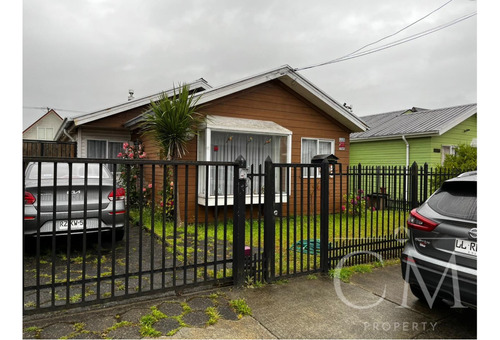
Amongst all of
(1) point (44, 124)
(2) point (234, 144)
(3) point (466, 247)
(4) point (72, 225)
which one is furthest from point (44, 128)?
(3) point (466, 247)

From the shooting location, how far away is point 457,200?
2898mm

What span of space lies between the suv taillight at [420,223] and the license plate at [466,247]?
0.25 metres

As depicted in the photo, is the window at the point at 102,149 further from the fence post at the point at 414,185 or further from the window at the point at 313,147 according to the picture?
the fence post at the point at 414,185

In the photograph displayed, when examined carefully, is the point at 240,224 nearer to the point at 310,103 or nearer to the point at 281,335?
the point at 281,335

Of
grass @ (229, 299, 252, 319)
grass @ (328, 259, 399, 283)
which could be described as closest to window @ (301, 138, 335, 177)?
grass @ (328, 259, 399, 283)

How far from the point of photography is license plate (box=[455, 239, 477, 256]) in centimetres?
250

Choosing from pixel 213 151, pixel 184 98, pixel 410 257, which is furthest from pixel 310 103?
pixel 410 257

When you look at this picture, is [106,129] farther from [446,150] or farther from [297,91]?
[446,150]

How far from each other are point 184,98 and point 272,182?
3989 mm

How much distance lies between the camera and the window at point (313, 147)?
9836mm

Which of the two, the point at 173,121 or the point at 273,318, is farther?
the point at 173,121

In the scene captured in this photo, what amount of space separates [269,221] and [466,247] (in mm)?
2107

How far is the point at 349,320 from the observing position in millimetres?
2996

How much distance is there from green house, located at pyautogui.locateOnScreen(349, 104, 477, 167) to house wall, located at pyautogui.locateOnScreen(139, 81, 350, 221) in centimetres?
539
